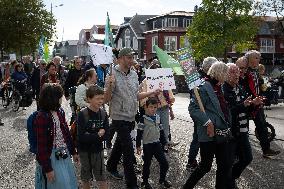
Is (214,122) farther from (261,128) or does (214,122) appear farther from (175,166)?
(261,128)

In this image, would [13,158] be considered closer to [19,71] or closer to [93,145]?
[93,145]

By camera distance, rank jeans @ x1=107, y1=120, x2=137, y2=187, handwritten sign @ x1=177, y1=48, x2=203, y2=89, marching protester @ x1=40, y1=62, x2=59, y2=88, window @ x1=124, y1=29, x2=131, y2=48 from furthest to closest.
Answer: window @ x1=124, y1=29, x2=131, y2=48, marching protester @ x1=40, y1=62, x2=59, y2=88, jeans @ x1=107, y1=120, x2=137, y2=187, handwritten sign @ x1=177, y1=48, x2=203, y2=89

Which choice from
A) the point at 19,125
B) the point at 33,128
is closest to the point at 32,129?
the point at 33,128

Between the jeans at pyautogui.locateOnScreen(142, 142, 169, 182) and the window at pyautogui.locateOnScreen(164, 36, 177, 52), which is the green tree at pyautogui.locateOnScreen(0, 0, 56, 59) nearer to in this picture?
the window at pyautogui.locateOnScreen(164, 36, 177, 52)

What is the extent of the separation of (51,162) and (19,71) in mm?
12680

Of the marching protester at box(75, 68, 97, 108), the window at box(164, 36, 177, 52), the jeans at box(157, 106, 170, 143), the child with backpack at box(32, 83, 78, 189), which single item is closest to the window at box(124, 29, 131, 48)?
the window at box(164, 36, 177, 52)

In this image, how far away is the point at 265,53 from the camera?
68.6m

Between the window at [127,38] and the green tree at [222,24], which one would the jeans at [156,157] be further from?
the window at [127,38]

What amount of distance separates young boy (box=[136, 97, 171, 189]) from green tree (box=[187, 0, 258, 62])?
28096 mm

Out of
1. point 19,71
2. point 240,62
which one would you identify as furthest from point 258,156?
point 19,71

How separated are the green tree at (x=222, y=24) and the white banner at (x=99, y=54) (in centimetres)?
2813

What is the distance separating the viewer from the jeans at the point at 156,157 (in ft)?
21.4

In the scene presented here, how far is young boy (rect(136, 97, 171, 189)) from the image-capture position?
21.4 ft

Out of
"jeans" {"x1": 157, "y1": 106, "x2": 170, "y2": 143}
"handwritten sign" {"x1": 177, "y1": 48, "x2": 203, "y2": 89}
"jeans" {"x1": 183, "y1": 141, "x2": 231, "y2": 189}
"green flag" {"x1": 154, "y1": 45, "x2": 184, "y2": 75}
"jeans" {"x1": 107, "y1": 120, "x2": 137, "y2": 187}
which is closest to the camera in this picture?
"jeans" {"x1": 183, "y1": 141, "x2": 231, "y2": 189}
